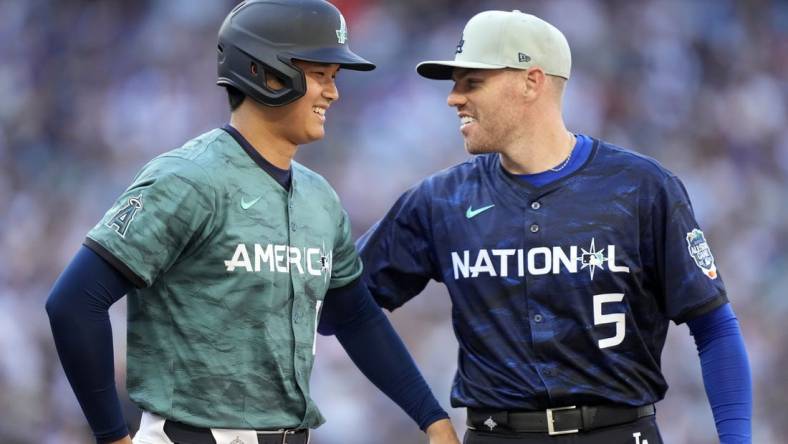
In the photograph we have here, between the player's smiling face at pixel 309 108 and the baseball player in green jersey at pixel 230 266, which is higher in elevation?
the player's smiling face at pixel 309 108

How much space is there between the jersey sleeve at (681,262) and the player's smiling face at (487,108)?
596 mm

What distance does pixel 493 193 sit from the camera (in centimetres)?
444

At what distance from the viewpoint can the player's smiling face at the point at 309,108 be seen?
3934mm

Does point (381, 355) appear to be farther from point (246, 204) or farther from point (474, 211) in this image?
point (246, 204)

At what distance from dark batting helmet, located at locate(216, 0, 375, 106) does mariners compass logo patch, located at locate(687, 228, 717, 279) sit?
125cm

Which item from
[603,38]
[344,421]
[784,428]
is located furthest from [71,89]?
[784,428]

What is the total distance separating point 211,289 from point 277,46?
0.80 meters

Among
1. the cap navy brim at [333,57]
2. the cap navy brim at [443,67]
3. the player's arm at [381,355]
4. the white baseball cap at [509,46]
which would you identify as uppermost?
the white baseball cap at [509,46]

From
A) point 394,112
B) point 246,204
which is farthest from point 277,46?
point 394,112

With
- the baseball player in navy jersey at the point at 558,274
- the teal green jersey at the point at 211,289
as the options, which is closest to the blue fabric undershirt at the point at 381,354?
the baseball player in navy jersey at the point at 558,274

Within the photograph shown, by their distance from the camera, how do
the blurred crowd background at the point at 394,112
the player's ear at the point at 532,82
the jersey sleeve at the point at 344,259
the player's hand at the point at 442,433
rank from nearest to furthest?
the jersey sleeve at the point at 344,259 < the player's hand at the point at 442,433 < the player's ear at the point at 532,82 < the blurred crowd background at the point at 394,112

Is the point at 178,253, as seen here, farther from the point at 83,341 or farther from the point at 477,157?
the point at 477,157

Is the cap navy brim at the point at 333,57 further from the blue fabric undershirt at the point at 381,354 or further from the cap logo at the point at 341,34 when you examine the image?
the blue fabric undershirt at the point at 381,354

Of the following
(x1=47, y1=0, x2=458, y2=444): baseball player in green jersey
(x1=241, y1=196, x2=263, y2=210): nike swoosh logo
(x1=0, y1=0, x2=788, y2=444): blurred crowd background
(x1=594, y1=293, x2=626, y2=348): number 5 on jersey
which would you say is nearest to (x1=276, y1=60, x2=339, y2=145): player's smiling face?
(x1=47, y1=0, x2=458, y2=444): baseball player in green jersey
